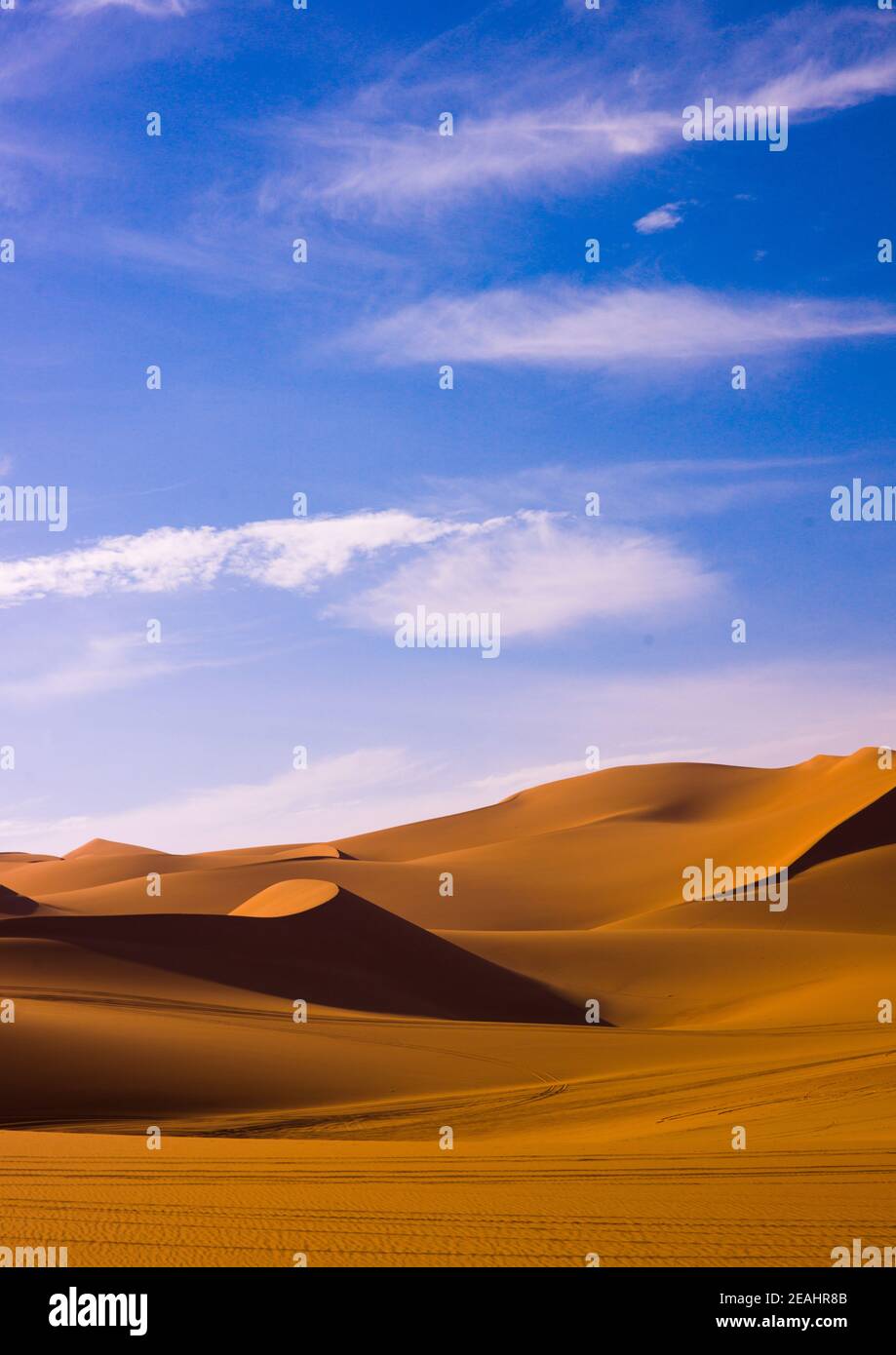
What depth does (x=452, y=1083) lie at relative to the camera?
21422 millimetres

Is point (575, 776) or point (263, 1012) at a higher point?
point (575, 776)

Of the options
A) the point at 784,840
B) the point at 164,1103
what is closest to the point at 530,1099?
the point at 164,1103

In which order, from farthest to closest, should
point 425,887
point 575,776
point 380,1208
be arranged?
1. point 575,776
2. point 425,887
3. point 380,1208

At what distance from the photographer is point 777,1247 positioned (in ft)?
27.5

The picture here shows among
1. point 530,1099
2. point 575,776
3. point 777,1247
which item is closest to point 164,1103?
point 530,1099

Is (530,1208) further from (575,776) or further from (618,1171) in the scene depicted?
(575,776)

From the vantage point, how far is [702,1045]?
84.9 ft

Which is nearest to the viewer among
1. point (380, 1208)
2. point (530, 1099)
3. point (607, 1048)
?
point (380, 1208)

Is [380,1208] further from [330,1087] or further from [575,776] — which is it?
[575,776]

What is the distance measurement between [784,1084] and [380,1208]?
10.3 meters

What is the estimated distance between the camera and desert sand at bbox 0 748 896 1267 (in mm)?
9133

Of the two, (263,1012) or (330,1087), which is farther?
(263,1012)

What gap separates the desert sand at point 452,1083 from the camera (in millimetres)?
9133

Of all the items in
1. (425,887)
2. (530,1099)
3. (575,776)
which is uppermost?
(575,776)
